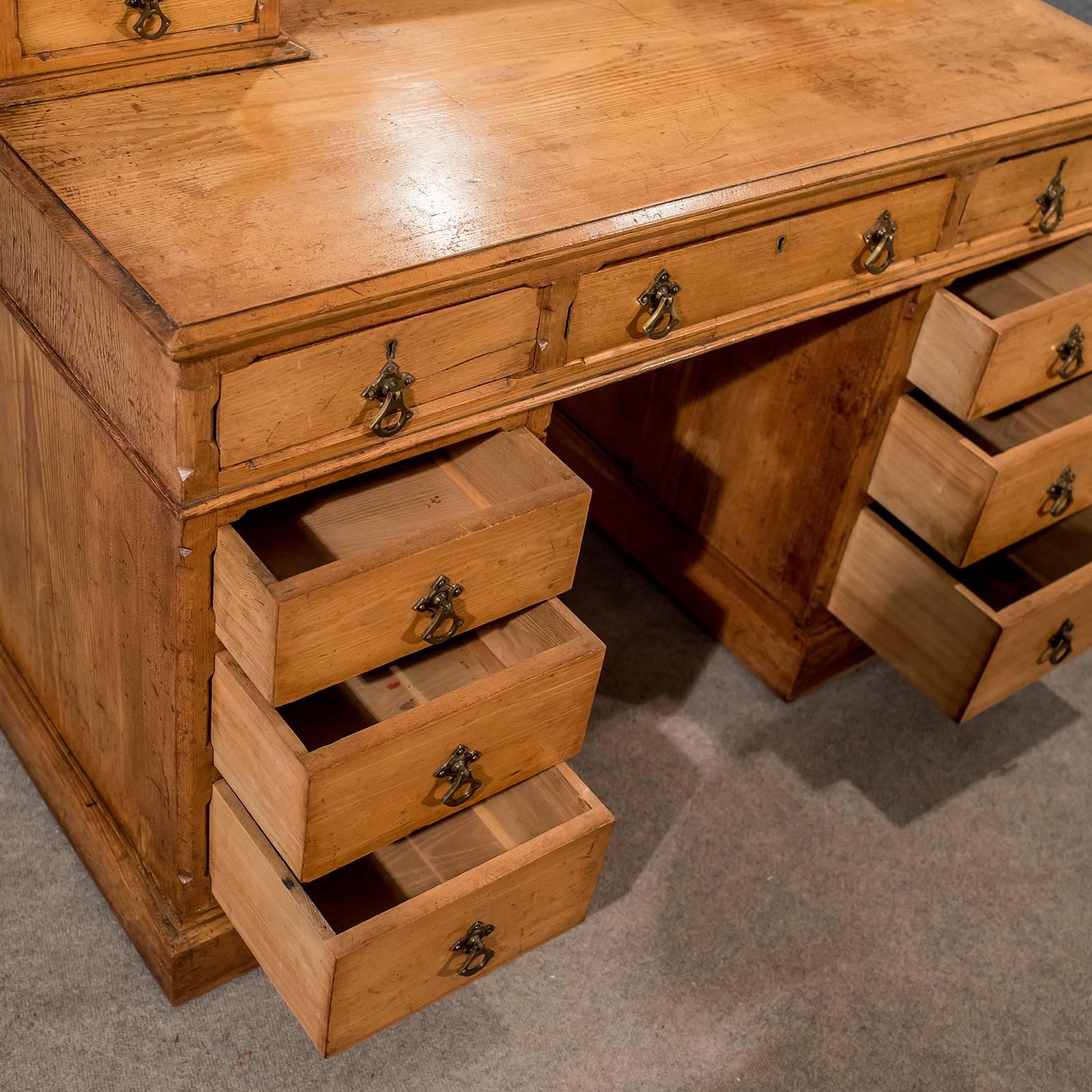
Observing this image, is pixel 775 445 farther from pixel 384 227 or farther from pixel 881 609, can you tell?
pixel 384 227

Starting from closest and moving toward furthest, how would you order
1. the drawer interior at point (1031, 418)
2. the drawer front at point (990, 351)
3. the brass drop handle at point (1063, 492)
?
1. the drawer front at point (990, 351)
2. the brass drop handle at point (1063, 492)
3. the drawer interior at point (1031, 418)

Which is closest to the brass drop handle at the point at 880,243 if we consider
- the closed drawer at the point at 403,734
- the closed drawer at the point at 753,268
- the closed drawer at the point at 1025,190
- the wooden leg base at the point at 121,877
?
the closed drawer at the point at 753,268

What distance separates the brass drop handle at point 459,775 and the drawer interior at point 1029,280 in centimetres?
95

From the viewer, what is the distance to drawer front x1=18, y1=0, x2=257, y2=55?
1248 mm

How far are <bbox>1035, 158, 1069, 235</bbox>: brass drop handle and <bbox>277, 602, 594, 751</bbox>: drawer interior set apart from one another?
2.67 feet

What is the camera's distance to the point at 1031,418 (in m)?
1.93

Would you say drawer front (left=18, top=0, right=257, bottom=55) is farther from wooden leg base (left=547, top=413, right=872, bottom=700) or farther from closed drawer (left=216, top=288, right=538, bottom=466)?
wooden leg base (left=547, top=413, right=872, bottom=700)

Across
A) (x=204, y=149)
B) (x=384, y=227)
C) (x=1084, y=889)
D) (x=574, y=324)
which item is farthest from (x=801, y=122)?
(x=1084, y=889)

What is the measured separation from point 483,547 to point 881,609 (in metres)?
0.79

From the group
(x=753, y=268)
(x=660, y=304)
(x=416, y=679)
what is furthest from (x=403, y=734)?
(x=753, y=268)

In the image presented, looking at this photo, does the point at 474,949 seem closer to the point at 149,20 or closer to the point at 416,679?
the point at 416,679

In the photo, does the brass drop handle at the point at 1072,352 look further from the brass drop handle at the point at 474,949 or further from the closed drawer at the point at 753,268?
the brass drop handle at the point at 474,949

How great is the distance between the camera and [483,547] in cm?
126

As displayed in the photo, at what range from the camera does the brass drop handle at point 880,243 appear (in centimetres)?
152
